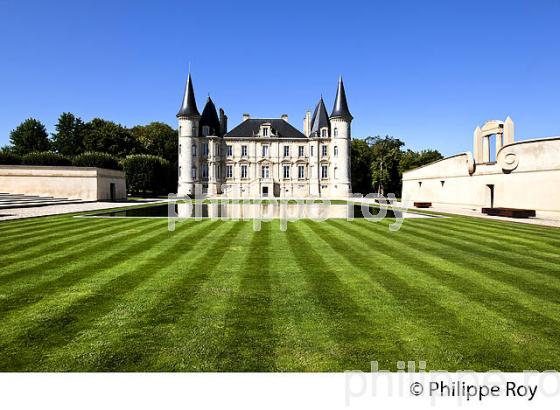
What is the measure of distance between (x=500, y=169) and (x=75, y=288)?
2495 cm

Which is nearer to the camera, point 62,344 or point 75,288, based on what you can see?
point 62,344

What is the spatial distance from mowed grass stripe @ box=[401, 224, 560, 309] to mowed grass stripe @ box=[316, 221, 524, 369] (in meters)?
1.38

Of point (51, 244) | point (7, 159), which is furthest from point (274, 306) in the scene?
point (7, 159)

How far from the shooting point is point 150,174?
187 ft

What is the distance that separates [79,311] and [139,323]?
113 centimetres

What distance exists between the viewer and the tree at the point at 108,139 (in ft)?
217

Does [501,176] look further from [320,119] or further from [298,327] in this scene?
[320,119]

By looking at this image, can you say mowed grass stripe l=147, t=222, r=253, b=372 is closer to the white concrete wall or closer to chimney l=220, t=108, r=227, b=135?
the white concrete wall

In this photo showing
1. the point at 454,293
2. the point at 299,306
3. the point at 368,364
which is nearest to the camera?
the point at 368,364

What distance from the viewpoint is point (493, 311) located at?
5.36m
